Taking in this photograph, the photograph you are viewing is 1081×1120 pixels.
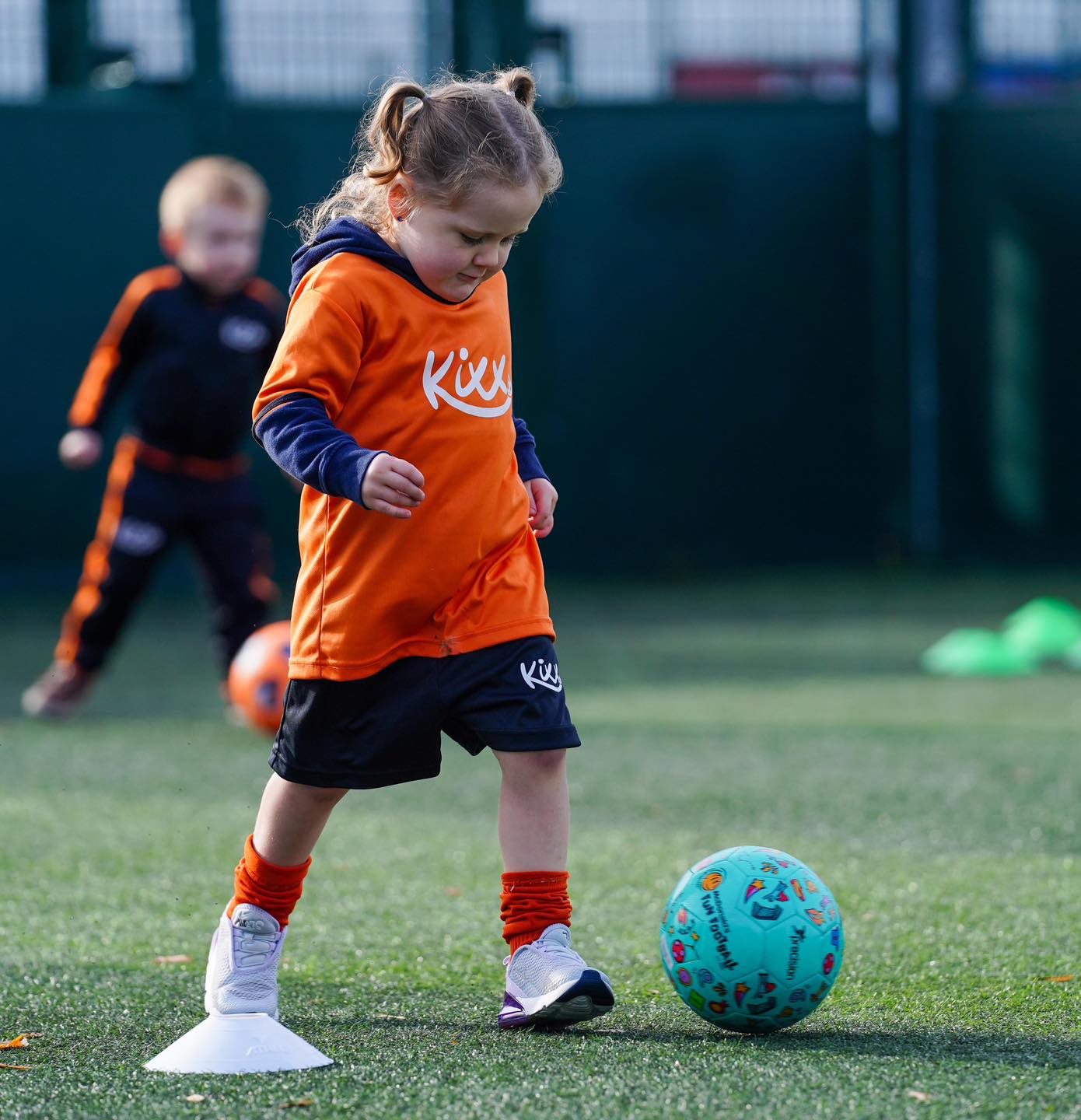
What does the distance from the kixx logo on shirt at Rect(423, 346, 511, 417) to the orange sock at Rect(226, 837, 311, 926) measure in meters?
0.79

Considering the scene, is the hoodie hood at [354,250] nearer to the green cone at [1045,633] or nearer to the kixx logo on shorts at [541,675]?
the kixx logo on shorts at [541,675]

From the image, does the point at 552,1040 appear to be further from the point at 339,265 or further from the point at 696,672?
the point at 696,672

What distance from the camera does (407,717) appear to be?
2797 millimetres

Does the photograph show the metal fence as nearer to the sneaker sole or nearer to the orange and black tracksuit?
the orange and black tracksuit

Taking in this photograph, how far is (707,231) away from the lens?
42.0ft

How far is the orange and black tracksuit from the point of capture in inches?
248

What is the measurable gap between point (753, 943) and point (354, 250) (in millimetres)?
1271

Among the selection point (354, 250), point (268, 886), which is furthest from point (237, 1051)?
point (354, 250)

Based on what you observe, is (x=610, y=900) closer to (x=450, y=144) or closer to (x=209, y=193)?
(x=450, y=144)

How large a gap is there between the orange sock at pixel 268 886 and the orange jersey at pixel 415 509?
0.33m

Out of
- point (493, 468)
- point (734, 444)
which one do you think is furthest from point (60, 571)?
point (493, 468)

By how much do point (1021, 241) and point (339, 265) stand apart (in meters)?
11.2

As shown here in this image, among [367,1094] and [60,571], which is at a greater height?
[367,1094]

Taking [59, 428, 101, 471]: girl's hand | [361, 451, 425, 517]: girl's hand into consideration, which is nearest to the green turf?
[361, 451, 425, 517]: girl's hand
